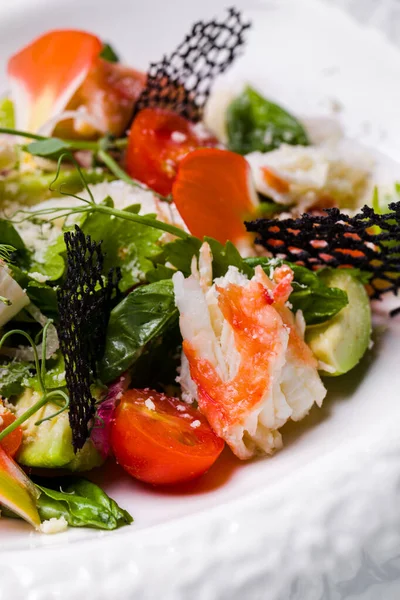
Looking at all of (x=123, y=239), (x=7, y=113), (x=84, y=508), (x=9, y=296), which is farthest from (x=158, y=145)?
(x=84, y=508)

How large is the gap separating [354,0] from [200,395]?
7.90 ft

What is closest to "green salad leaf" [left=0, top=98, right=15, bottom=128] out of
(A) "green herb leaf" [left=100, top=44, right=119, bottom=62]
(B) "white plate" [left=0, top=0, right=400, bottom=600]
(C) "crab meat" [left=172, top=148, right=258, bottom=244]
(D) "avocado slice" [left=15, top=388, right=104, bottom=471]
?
(A) "green herb leaf" [left=100, top=44, right=119, bottom=62]

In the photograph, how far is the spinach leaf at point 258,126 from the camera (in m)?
2.88

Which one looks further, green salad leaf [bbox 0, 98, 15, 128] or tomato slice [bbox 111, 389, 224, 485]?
green salad leaf [bbox 0, 98, 15, 128]

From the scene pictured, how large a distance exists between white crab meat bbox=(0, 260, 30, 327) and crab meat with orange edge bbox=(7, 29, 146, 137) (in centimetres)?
97

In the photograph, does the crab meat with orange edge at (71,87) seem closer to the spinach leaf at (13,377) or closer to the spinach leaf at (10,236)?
the spinach leaf at (10,236)

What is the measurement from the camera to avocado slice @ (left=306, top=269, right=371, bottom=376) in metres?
1.93

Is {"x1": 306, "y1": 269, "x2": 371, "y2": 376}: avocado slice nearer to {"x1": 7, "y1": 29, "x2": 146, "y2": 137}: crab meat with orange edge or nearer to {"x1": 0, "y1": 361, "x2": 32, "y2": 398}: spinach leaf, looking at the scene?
{"x1": 0, "y1": 361, "x2": 32, "y2": 398}: spinach leaf

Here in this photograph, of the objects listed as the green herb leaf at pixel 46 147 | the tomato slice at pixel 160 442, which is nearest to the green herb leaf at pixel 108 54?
the green herb leaf at pixel 46 147

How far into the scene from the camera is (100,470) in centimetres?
190

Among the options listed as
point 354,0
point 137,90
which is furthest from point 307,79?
point 137,90

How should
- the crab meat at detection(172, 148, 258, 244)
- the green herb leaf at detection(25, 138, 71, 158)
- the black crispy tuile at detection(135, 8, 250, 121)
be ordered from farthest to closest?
1. the black crispy tuile at detection(135, 8, 250, 121)
2. the green herb leaf at detection(25, 138, 71, 158)
3. the crab meat at detection(172, 148, 258, 244)

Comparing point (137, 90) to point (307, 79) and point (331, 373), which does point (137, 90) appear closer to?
point (307, 79)

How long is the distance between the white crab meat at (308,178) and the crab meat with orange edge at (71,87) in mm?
584
